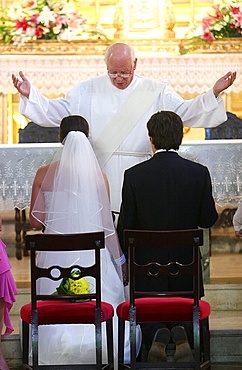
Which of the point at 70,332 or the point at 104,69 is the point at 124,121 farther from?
the point at 104,69

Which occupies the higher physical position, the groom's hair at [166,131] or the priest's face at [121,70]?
the priest's face at [121,70]

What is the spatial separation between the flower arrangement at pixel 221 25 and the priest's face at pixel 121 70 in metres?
2.16

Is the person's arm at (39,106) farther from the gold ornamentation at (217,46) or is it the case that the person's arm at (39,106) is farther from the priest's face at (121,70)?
the gold ornamentation at (217,46)

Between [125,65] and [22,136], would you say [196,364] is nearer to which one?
[125,65]

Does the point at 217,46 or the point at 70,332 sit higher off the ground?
the point at 217,46

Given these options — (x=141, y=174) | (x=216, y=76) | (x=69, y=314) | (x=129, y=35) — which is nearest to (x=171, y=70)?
(x=216, y=76)

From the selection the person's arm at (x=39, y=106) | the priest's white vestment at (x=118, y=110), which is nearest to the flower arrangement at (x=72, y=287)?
the priest's white vestment at (x=118, y=110)

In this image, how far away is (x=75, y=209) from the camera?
557 cm

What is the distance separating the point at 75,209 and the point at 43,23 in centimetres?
327

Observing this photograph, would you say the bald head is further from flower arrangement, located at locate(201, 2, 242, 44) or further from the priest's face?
flower arrangement, located at locate(201, 2, 242, 44)

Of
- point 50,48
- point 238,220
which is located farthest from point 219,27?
point 238,220

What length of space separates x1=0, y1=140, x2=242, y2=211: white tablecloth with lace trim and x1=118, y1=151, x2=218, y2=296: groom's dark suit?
166cm

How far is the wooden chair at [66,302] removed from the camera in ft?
15.7

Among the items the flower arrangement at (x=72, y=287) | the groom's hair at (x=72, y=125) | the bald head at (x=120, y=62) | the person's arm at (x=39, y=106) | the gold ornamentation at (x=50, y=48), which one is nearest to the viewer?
the flower arrangement at (x=72, y=287)
